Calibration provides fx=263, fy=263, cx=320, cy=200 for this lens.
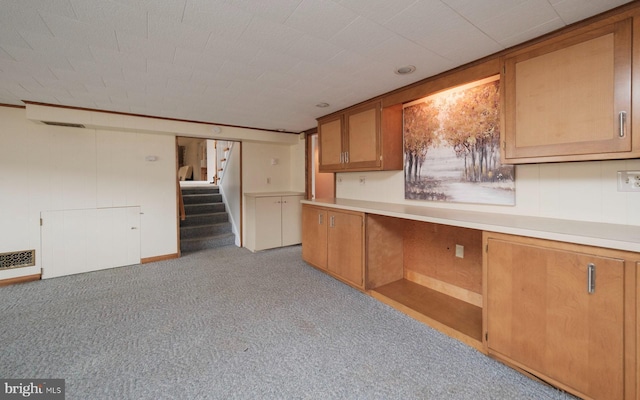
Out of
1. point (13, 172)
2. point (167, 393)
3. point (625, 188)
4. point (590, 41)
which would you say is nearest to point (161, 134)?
point (13, 172)

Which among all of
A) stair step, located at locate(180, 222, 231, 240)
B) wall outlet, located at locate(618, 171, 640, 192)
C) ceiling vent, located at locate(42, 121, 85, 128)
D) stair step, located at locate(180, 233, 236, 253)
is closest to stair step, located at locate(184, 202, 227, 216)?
stair step, located at locate(180, 222, 231, 240)

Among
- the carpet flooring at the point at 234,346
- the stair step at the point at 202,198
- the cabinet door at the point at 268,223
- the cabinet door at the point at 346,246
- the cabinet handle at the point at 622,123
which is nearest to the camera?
the cabinet handle at the point at 622,123

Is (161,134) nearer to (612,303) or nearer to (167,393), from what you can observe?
(167,393)

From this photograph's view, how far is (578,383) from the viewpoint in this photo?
1418 millimetres

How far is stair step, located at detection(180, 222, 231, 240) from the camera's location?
16.1 feet

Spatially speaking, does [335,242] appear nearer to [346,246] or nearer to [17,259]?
[346,246]

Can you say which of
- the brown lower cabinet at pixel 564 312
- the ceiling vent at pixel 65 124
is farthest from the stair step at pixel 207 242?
the brown lower cabinet at pixel 564 312

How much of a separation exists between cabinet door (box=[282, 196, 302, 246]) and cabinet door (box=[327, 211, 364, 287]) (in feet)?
5.88

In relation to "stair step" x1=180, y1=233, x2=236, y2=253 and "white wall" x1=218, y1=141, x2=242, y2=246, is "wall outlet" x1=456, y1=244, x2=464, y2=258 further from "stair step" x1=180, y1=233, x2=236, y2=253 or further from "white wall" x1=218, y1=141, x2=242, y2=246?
"stair step" x1=180, y1=233, x2=236, y2=253

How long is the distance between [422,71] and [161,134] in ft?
Answer: 12.5

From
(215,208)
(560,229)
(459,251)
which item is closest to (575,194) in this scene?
(560,229)

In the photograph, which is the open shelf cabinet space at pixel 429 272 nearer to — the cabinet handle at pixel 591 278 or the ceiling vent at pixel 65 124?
the cabinet handle at pixel 591 278

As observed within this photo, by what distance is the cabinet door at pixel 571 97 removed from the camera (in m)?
1.49

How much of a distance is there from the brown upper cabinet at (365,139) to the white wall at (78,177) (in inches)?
104
